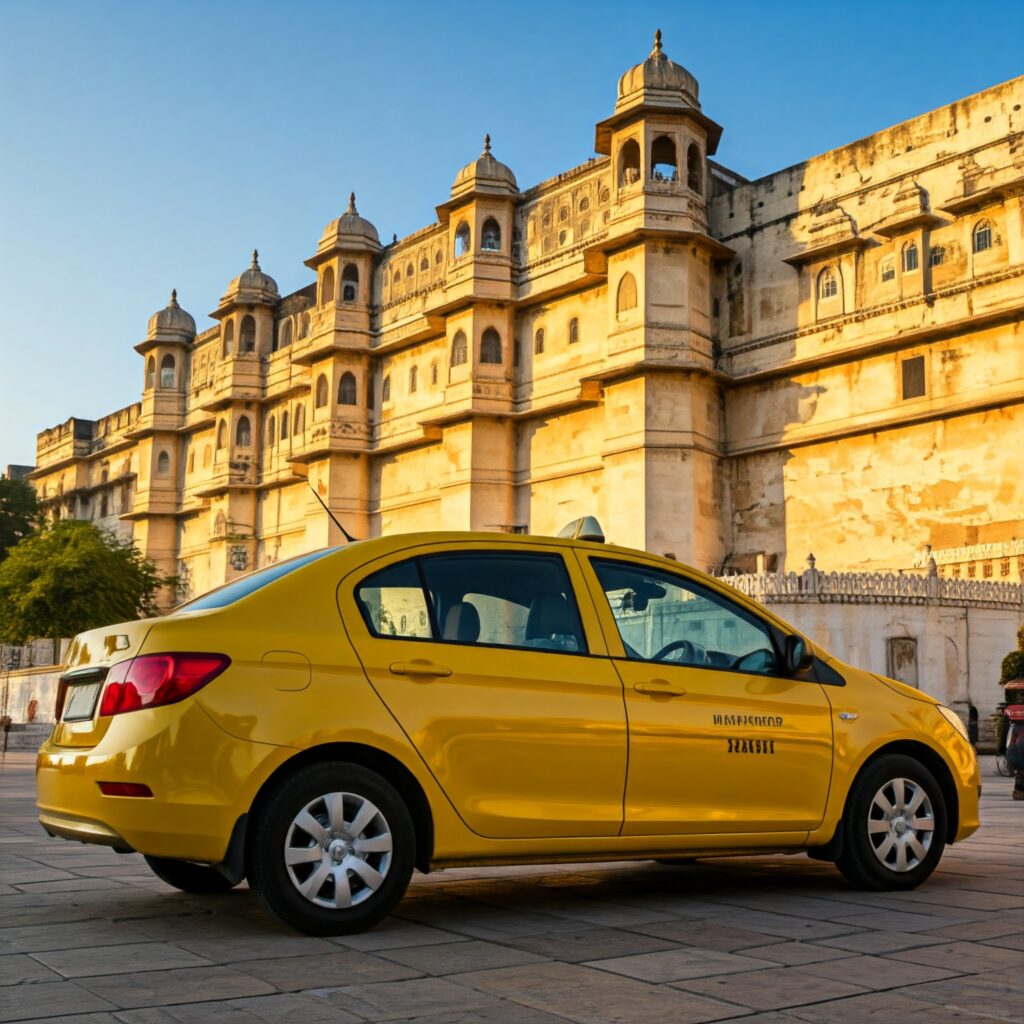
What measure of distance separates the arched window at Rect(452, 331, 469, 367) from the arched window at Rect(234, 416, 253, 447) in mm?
13891

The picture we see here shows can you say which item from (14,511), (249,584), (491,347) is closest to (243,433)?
(491,347)

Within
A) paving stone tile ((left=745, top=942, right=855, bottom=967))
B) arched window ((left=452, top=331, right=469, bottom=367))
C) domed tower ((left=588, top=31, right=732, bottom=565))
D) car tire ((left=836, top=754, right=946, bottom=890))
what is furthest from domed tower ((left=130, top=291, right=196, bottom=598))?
paving stone tile ((left=745, top=942, right=855, bottom=967))

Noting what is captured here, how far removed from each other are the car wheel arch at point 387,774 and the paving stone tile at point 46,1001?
3.24 ft

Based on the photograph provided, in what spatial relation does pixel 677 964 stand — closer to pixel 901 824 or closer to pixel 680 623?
pixel 680 623

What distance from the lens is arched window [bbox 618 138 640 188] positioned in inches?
1241

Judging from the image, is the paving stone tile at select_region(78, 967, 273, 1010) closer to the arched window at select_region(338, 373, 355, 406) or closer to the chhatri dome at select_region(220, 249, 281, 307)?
the arched window at select_region(338, 373, 355, 406)

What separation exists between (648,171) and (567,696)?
91.4 ft

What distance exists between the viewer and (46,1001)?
3367 mm

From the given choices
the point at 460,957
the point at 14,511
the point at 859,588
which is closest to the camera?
the point at 460,957

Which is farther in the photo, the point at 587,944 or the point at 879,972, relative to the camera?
the point at 587,944

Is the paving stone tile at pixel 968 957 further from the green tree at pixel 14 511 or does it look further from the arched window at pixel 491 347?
the green tree at pixel 14 511

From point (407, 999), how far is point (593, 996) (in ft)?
1.69

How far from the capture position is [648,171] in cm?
3095

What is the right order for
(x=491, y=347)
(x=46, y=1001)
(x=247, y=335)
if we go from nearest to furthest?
(x=46, y=1001) → (x=491, y=347) → (x=247, y=335)
